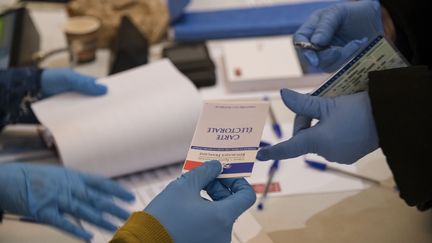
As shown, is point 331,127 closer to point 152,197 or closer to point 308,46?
point 308,46

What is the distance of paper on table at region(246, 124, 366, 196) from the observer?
3.20ft

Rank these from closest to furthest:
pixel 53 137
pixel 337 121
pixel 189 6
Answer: pixel 337 121 < pixel 53 137 < pixel 189 6

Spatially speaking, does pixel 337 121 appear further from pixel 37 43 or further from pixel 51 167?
pixel 37 43

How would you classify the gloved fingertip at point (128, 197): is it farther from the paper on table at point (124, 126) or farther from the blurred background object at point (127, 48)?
the blurred background object at point (127, 48)

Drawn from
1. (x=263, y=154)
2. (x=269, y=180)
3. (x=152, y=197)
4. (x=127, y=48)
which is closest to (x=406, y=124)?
(x=263, y=154)

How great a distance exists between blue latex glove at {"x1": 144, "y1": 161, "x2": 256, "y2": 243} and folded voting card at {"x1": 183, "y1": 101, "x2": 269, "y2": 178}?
0.07ft

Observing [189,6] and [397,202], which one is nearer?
[397,202]

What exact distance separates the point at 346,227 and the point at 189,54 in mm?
626

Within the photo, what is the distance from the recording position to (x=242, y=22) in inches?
57.2

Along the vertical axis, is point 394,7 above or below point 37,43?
above

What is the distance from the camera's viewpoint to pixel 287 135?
3.60 ft

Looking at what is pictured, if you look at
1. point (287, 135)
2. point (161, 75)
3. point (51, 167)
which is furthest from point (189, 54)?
point (51, 167)

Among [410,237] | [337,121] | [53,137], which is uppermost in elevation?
[337,121]

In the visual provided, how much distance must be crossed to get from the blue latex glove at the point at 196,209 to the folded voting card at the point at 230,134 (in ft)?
0.07
